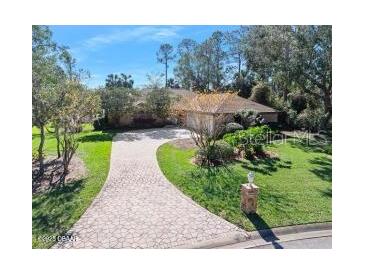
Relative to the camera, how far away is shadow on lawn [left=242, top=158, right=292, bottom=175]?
1397 centimetres

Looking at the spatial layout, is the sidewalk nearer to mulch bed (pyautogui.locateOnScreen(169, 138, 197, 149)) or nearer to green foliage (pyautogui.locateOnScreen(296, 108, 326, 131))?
mulch bed (pyautogui.locateOnScreen(169, 138, 197, 149))

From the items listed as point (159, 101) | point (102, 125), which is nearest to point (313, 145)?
point (159, 101)

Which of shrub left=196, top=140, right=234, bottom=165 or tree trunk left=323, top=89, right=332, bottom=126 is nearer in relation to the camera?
shrub left=196, top=140, right=234, bottom=165


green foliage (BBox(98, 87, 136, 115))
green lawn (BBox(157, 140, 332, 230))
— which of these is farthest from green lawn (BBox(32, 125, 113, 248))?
green foliage (BBox(98, 87, 136, 115))

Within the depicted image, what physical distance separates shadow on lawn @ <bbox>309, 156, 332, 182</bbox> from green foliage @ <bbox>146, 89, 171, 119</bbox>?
16650mm

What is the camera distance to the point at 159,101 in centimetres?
3023

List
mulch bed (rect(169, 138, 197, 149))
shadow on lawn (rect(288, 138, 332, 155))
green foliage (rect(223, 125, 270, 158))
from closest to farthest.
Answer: green foliage (rect(223, 125, 270, 158)) < shadow on lawn (rect(288, 138, 332, 155)) < mulch bed (rect(169, 138, 197, 149))

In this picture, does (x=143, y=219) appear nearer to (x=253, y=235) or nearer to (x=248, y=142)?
(x=253, y=235)

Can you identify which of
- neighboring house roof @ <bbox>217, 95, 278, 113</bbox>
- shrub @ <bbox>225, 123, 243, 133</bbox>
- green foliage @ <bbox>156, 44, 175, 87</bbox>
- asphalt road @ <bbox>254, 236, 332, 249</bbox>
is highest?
green foliage @ <bbox>156, 44, 175, 87</bbox>

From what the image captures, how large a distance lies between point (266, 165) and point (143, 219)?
298 inches

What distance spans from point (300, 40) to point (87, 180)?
1317 centimetres

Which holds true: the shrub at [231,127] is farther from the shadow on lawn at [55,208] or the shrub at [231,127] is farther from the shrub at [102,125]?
the shrub at [102,125]

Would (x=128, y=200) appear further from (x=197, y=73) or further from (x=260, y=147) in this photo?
(x=197, y=73)

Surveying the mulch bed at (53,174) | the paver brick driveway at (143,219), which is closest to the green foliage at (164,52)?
the mulch bed at (53,174)
